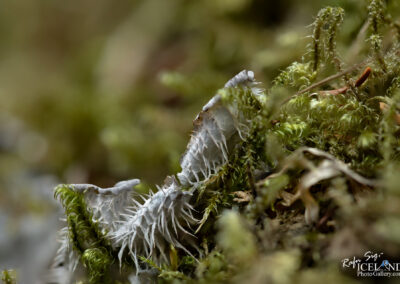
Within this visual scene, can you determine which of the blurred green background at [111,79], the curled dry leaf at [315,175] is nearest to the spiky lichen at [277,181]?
the curled dry leaf at [315,175]

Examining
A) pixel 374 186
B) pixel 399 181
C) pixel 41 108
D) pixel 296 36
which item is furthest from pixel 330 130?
pixel 41 108

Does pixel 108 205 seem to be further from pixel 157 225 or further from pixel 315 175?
pixel 315 175

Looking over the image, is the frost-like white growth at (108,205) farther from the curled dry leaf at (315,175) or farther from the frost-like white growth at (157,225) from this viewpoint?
the curled dry leaf at (315,175)

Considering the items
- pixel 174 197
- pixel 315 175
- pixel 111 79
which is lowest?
pixel 315 175

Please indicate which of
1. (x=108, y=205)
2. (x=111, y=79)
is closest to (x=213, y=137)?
(x=108, y=205)

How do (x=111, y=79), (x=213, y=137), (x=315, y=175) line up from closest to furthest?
(x=315, y=175) < (x=213, y=137) < (x=111, y=79)

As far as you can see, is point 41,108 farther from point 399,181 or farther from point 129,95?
point 399,181
